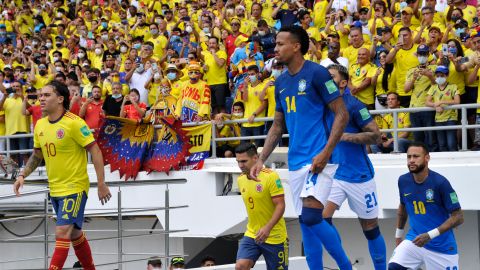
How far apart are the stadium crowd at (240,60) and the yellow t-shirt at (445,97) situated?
0.05ft

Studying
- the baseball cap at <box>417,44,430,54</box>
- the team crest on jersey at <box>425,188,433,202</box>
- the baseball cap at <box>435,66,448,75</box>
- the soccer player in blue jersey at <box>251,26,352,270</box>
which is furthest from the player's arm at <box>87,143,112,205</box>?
the baseball cap at <box>417,44,430,54</box>

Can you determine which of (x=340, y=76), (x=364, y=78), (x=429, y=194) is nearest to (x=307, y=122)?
(x=340, y=76)

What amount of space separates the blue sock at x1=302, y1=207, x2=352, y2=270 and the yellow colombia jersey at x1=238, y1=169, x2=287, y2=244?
2.17 metres

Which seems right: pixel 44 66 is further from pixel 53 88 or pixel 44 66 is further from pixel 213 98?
pixel 53 88

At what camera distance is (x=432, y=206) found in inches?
436

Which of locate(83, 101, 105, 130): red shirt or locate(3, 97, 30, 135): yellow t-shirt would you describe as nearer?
locate(83, 101, 105, 130): red shirt

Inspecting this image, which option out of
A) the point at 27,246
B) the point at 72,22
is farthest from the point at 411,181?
the point at 72,22

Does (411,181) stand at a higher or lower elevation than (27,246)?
higher

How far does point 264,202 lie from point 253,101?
6.26m

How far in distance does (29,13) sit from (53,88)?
20.1m

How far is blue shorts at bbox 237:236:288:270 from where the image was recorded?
1206 centimetres

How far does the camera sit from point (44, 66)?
24.2 metres

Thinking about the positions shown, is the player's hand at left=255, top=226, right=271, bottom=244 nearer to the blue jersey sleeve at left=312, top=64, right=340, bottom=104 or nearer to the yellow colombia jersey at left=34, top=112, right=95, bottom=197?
the yellow colombia jersey at left=34, top=112, right=95, bottom=197

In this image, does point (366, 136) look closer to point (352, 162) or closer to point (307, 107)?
point (352, 162)
